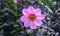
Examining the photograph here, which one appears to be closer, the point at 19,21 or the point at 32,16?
the point at 32,16

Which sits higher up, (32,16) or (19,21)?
(32,16)

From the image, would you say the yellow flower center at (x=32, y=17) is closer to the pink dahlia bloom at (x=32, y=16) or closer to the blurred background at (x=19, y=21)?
the pink dahlia bloom at (x=32, y=16)

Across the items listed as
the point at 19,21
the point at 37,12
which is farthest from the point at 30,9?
the point at 19,21

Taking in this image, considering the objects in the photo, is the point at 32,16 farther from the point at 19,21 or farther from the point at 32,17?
the point at 19,21

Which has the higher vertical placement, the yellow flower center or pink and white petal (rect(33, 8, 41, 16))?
pink and white petal (rect(33, 8, 41, 16))

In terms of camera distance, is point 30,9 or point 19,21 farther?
point 19,21

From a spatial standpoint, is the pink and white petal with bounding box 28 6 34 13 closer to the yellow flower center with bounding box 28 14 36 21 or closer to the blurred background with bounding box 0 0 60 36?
the yellow flower center with bounding box 28 14 36 21

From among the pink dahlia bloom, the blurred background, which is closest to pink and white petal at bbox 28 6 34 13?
the pink dahlia bloom

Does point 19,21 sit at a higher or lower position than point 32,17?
lower
